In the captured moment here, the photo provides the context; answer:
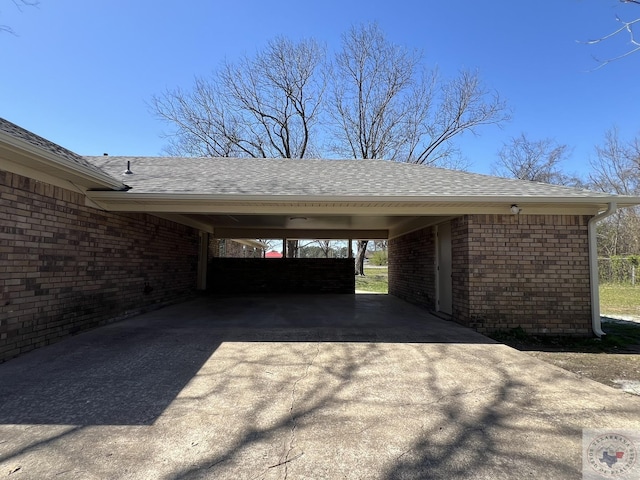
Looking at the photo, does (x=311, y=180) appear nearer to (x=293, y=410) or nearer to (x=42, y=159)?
(x=42, y=159)

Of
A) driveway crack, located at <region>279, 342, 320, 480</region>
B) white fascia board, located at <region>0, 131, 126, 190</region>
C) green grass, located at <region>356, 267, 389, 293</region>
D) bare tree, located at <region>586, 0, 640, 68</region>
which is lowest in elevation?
green grass, located at <region>356, 267, 389, 293</region>

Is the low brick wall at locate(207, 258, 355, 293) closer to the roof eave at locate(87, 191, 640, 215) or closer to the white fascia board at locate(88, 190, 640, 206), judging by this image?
the roof eave at locate(87, 191, 640, 215)

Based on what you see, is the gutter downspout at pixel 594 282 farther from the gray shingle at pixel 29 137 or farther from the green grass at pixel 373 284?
the green grass at pixel 373 284

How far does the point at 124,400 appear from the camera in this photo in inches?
122

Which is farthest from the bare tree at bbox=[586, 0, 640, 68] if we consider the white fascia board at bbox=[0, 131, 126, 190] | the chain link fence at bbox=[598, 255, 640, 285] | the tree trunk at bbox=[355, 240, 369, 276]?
the tree trunk at bbox=[355, 240, 369, 276]

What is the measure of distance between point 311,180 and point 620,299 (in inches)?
478

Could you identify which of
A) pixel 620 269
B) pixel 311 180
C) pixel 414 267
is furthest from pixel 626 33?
pixel 620 269

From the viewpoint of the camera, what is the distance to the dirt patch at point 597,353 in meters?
4.06

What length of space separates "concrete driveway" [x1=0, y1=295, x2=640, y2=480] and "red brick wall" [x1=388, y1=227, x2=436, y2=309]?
3.71 metres

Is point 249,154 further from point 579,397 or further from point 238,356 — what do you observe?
point 579,397

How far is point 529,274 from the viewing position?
6207 millimetres

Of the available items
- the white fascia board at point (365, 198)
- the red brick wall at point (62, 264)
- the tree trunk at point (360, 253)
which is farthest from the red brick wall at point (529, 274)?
the tree trunk at point (360, 253)

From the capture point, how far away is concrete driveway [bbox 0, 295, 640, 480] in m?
2.17

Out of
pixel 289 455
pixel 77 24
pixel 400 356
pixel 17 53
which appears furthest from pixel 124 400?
pixel 77 24
